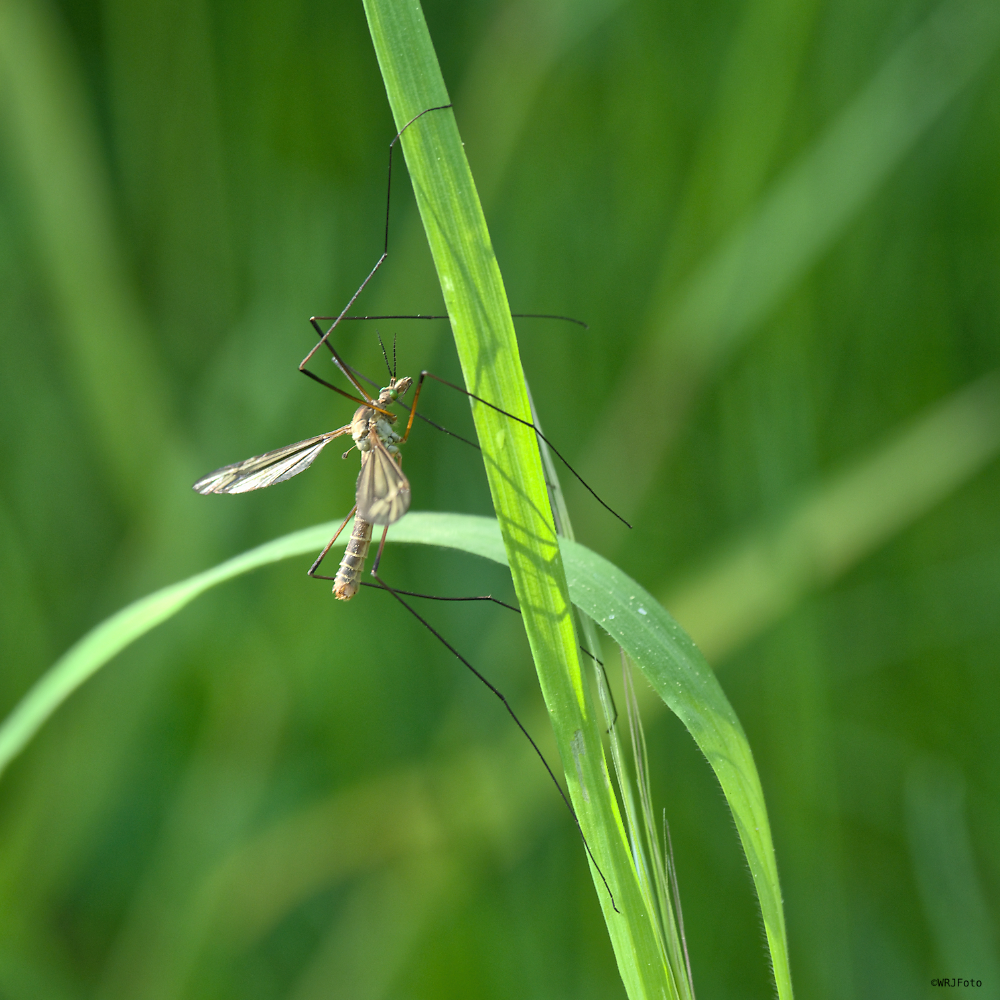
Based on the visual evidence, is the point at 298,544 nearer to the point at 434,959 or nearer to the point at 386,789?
the point at 386,789

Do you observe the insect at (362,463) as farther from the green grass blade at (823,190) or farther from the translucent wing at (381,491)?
the green grass blade at (823,190)

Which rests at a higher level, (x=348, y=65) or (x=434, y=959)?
(x=348, y=65)

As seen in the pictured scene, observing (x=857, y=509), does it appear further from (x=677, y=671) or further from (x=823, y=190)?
(x=677, y=671)

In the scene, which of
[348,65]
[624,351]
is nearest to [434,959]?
[624,351]

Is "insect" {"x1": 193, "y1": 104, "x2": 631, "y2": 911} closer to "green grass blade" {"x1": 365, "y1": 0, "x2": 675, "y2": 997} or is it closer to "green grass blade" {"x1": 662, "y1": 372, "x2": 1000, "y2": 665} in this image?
"green grass blade" {"x1": 365, "y1": 0, "x2": 675, "y2": 997}

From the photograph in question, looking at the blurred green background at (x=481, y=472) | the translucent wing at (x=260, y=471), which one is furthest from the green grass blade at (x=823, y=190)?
the translucent wing at (x=260, y=471)

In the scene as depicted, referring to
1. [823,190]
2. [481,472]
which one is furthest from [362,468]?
[823,190]
